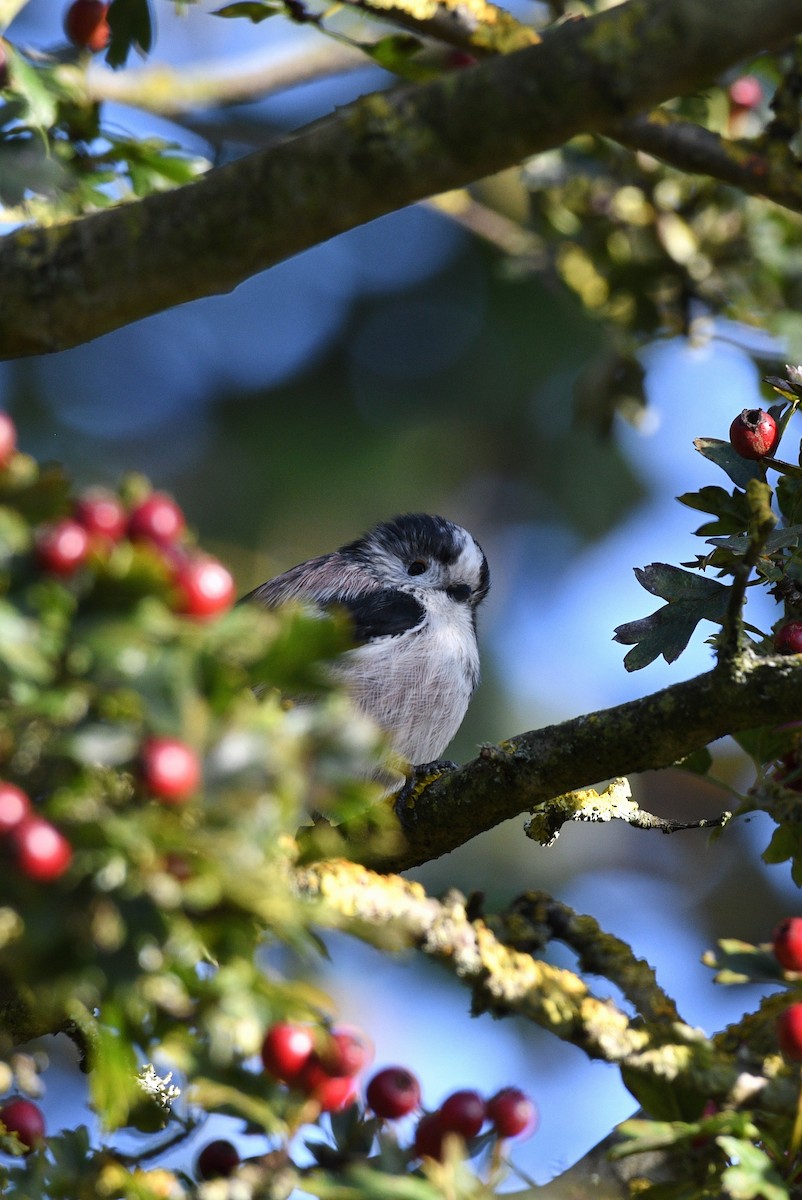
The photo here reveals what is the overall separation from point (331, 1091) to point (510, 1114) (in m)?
0.21

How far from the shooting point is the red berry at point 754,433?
2.24 meters

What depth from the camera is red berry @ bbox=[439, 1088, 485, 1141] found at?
4.48 feet

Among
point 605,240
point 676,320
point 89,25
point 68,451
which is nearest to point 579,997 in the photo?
point 89,25

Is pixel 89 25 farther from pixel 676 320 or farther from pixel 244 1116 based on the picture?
pixel 244 1116

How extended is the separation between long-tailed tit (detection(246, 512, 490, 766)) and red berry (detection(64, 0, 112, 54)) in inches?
58.8

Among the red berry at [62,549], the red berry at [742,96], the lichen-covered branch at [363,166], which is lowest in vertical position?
the red berry at [62,549]

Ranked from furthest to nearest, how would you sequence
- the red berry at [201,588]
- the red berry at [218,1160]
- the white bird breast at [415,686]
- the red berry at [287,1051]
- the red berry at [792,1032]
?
the white bird breast at [415,686] < the red berry at [792,1032] < the red berry at [218,1160] < the red berry at [287,1051] < the red berry at [201,588]

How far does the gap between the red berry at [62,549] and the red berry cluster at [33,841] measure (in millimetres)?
186

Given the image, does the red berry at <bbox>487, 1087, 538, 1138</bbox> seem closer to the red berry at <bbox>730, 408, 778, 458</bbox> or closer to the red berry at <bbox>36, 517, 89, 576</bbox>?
the red berry at <bbox>36, 517, 89, 576</bbox>

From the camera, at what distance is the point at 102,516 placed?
44.9 inches

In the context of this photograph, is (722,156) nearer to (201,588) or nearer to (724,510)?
(724,510)

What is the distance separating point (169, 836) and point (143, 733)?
3.4 inches

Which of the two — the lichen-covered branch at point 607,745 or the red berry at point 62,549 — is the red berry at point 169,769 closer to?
the red berry at point 62,549

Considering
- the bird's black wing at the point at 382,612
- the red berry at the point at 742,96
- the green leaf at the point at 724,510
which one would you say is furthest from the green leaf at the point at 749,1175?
the red berry at the point at 742,96
